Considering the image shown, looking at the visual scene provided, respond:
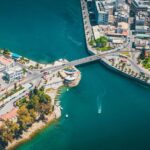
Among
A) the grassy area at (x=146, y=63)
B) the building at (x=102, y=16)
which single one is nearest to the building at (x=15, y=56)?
the building at (x=102, y=16)

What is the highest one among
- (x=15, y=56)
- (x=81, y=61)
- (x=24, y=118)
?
(x=15, y=56)

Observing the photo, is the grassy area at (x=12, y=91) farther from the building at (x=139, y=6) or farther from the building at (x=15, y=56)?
the building at (x=139, y=6)

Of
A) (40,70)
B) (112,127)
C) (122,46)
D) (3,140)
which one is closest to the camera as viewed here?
(3,140)

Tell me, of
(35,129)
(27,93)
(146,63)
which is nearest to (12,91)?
(27,93)

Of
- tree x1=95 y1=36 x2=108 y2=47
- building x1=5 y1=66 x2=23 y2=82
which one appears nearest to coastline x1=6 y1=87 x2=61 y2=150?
building x1=5 y1=66 x2=23 y2=82

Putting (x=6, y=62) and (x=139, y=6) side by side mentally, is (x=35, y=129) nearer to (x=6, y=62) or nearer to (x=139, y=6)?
(x=6, y=62)

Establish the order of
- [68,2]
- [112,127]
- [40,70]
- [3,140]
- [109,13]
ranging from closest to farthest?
[3,140] < [112,127] < [40,70] < [109,13] < [68,2]

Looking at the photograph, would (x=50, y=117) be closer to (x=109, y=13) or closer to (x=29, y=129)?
(x=29, y=129)

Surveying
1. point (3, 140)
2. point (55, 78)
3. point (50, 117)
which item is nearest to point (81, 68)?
point (55, 78)

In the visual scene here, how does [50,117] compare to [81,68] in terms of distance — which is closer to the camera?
[50,117]
